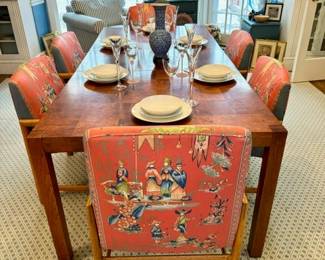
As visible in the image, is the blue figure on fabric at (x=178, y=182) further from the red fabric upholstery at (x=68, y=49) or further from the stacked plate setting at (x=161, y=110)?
the red fabric upholstery at (x=68, y=49)

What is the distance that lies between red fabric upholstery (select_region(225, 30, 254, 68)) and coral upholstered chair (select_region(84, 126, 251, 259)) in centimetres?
128

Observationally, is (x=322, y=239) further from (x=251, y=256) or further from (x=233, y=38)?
(x=233, y=38)

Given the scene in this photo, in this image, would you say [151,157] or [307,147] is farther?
[307,147]

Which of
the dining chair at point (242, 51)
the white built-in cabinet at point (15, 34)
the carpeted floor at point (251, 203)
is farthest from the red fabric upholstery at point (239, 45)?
the white built-in cabinet at point (15, 34)

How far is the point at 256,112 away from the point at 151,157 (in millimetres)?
622

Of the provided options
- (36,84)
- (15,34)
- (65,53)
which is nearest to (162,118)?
(36,84)

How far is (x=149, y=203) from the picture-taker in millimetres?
901

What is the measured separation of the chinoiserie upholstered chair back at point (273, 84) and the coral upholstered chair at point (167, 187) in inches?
23.6

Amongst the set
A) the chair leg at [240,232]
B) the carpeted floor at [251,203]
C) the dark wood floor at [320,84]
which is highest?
the chair leg at [240,232]

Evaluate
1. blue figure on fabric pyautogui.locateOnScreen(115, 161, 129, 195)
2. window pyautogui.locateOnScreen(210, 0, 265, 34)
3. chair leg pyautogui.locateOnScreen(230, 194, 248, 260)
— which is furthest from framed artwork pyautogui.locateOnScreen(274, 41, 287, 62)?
blue figure on fabric pyautogui.locateOnScreen(115, 161, 129, 195)

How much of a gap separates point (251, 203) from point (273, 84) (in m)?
0.77

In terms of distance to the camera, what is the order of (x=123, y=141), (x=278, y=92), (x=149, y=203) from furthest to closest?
(x=278, y=92)
(x=149, y=203)
(x=123, y=141)

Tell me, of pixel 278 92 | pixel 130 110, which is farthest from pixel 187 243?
pixel 278 92

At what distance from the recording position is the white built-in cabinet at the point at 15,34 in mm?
3561
